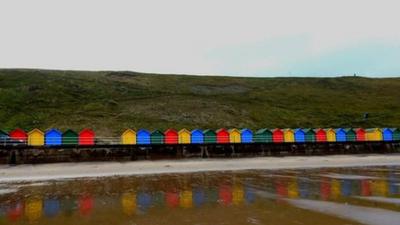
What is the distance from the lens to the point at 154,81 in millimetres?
102312

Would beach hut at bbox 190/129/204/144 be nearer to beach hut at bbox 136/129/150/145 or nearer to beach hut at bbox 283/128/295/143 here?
beach hut at bbox 136/129/150/145

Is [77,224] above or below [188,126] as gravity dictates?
below

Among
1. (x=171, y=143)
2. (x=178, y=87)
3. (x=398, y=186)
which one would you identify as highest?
(x=178, y=87)

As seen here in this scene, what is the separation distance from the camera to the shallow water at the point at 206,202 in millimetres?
12078

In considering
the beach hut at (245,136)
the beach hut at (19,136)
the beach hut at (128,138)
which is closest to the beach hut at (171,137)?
the beach hut at (128,138)

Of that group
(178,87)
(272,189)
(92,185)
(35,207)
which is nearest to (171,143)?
(92,185)

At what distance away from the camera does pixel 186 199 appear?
53.3ft

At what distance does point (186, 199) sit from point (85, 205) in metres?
3.69

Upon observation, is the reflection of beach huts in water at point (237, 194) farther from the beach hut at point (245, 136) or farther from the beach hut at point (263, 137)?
the beach hut at point (263, 137)

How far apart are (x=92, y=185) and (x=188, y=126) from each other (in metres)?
44.9

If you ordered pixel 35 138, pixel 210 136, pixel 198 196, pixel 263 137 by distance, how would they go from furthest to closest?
pixel 263 137 → pixel 210 136 → pixel 35 138 → pixel 198 196

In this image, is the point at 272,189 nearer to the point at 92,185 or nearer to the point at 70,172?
the point at 92,185

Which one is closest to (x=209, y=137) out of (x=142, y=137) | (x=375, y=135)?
(x=142, y=137)

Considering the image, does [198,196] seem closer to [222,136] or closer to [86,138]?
[86,138]
